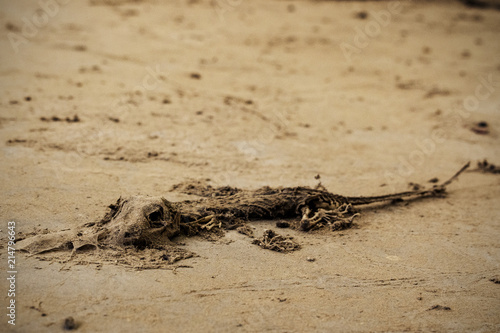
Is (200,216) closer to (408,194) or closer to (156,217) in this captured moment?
(156,217)

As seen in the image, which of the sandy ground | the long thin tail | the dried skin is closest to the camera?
the sandy ground

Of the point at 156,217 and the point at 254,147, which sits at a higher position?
the point at 254,147

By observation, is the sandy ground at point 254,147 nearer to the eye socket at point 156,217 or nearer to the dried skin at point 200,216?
the dried skin at point 200,216

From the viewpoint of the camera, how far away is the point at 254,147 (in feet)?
15.0

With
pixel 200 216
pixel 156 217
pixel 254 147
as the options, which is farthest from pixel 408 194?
pixel 156 217

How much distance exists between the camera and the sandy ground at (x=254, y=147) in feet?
8.45

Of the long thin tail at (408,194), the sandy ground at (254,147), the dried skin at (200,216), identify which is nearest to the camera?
the sandy ground at (254,147)

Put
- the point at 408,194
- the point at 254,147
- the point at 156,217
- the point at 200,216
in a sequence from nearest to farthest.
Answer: the point at 156,217, the point at 200,216, the point at 408,194, the point at 254,147

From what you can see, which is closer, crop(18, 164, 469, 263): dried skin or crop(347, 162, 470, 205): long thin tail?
crop(18, 164, 469, 263): dried skin

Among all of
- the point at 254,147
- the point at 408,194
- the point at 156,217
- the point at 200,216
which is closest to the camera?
the point at 156,217

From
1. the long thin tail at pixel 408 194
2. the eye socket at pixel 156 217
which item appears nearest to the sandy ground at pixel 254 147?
the long thin tail at pixel 408 194

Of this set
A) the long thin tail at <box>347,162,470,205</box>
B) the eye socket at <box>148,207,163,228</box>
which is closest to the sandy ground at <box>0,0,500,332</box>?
the long thin tail at <box>347,162,470,205</box>

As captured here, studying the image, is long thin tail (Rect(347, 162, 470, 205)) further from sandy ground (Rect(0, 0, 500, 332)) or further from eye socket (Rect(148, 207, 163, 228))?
A: eye socket (Rect(148, 207, 163, 228))

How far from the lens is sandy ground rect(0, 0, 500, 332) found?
2576mm
